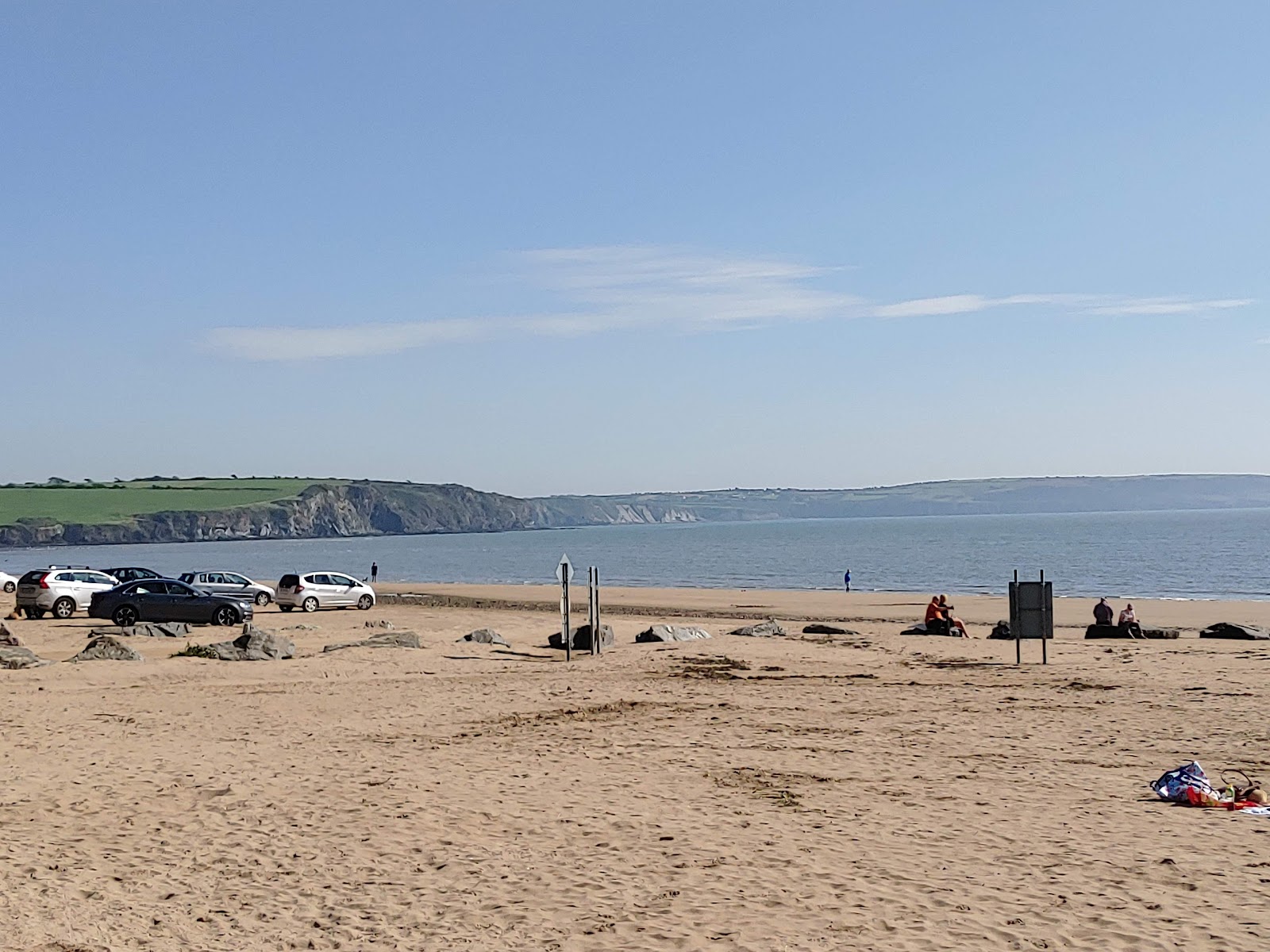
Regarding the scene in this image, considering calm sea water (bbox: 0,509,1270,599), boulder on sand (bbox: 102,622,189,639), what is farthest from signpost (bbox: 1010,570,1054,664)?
calm sea water (bbox: 0,509,1270,599)

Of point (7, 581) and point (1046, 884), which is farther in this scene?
point (7, 581)

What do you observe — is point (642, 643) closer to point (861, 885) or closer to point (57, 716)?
point (57, 716)

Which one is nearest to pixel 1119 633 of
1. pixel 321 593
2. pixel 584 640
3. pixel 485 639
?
pixel 584 640

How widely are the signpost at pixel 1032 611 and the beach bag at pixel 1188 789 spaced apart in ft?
39.5

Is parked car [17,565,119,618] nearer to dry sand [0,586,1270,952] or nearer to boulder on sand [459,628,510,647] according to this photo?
boulder on sand [459,628,510,647]

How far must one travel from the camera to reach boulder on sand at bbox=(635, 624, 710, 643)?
29.7 meters

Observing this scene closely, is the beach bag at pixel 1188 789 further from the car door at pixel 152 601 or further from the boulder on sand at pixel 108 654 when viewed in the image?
the car door at pixel 152 601

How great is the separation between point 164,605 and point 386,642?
1050 centimetres

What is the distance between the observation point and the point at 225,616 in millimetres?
35906

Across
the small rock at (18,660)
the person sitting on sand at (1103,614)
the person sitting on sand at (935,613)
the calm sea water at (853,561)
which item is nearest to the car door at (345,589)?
the small rock at (18,660)

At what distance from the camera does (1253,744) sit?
14.7 m

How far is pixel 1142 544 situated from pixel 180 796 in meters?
122

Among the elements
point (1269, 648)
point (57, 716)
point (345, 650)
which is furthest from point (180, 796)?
point (1269, 648)

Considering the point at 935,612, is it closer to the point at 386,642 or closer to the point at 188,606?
the point at 386,642
